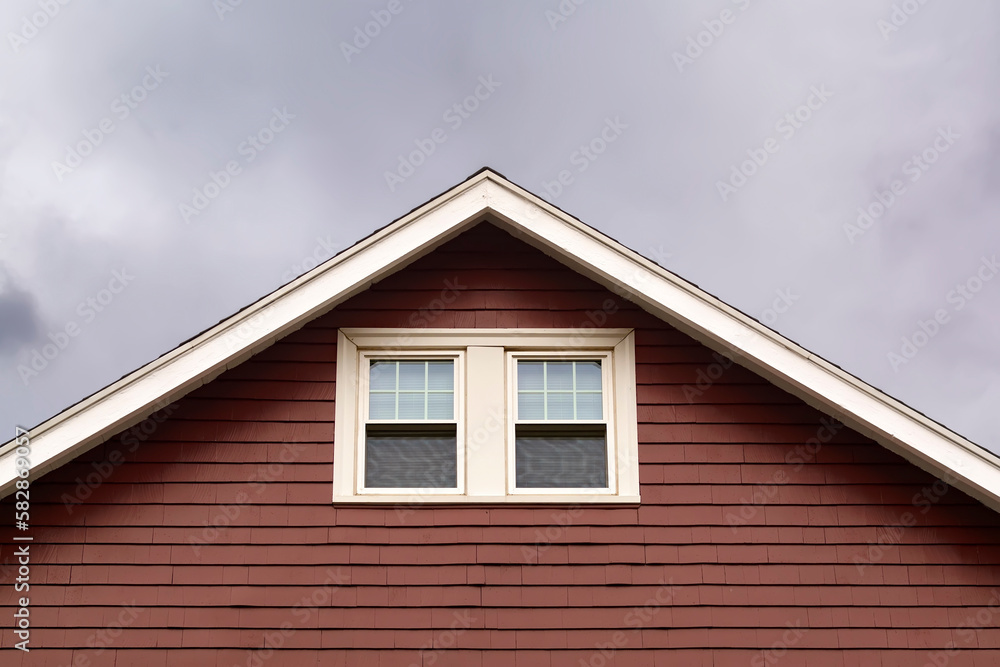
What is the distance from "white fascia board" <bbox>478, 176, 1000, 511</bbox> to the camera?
25.1ft

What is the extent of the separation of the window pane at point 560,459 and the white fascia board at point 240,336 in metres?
1.80

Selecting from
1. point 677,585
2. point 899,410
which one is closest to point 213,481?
point 677,585

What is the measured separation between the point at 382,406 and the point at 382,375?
0.26 meters

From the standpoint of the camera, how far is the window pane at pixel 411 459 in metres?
8.03

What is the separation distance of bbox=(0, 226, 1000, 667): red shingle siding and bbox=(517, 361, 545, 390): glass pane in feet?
2.80

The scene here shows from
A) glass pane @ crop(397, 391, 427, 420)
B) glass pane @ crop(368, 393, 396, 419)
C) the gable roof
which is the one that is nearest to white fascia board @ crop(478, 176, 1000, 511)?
the gable roof

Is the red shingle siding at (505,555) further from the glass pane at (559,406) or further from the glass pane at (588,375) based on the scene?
the glass pane at (559,406)

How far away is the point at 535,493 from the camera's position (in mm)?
7941

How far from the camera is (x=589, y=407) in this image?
8266 mm

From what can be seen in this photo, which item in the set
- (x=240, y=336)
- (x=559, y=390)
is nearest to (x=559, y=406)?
(x=559, y=390)

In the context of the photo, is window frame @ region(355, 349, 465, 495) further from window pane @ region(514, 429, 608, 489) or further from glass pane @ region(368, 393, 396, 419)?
window pane @ region(514, 429, 608, 489)

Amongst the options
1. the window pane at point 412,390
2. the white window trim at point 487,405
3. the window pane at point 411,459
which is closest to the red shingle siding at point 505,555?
the white window trim at point 487,405
